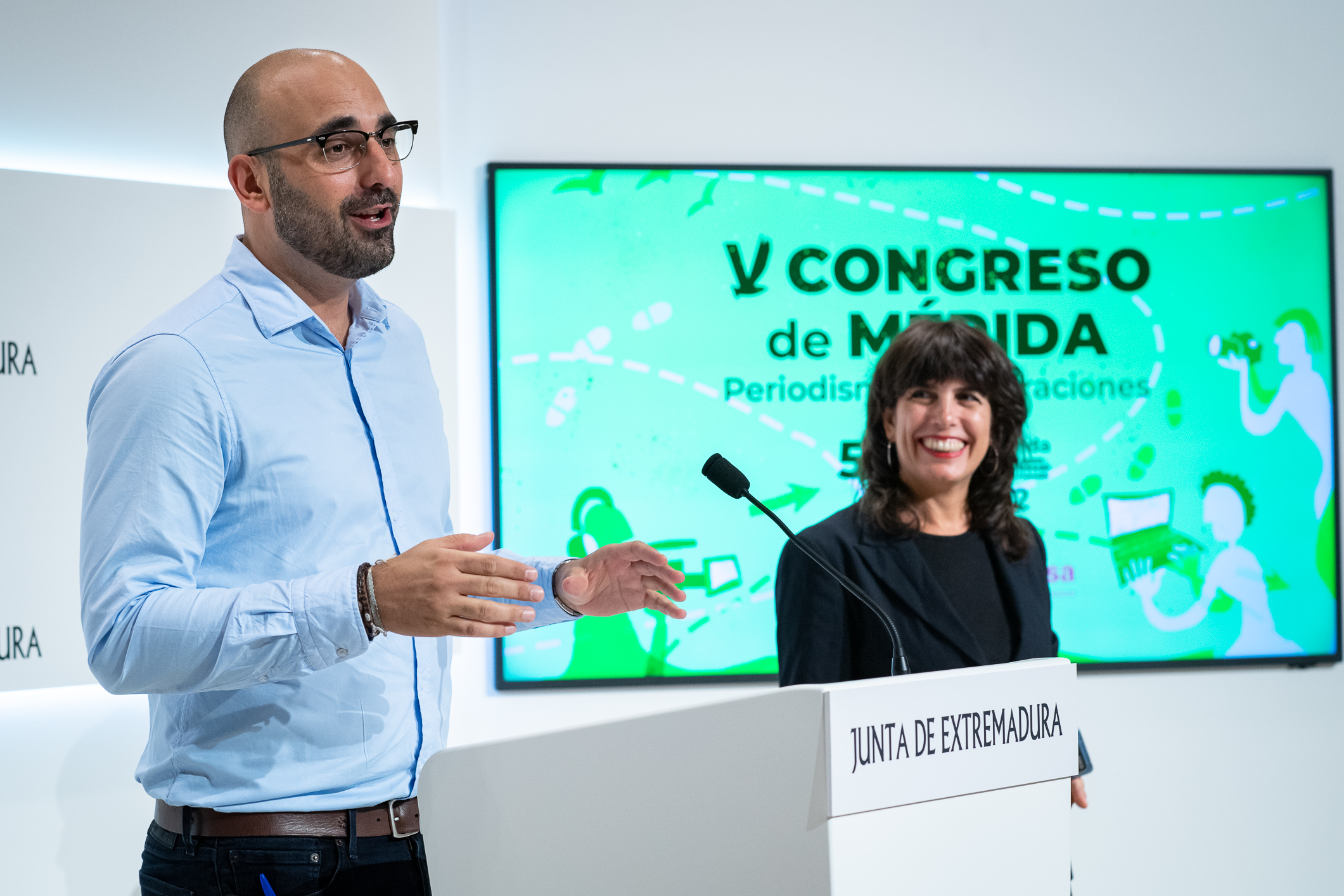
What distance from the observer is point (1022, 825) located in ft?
2.80

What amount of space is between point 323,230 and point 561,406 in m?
1.29

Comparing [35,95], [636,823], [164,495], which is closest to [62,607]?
[35,95]

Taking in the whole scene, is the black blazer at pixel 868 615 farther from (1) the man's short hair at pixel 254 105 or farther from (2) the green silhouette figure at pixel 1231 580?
(2) the green silhouette figure at pixel 1231 580

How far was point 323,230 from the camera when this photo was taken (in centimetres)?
122

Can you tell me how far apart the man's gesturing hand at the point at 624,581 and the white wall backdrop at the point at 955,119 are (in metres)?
1.33

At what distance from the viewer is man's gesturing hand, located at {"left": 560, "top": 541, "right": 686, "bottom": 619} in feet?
3.72

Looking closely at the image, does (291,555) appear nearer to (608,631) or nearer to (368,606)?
(368,606)

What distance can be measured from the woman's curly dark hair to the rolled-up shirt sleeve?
1.08 metres

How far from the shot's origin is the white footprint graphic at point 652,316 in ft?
8.25

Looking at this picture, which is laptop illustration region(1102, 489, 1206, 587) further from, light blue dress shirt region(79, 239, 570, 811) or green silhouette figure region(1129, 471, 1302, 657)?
light blue dress shirt region(79, 239, 570, 811)

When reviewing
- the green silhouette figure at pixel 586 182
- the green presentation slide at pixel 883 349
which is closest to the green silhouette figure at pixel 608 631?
the green presentation slide at pixel 883 349

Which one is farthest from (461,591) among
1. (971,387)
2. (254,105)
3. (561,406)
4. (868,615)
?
(561,406)

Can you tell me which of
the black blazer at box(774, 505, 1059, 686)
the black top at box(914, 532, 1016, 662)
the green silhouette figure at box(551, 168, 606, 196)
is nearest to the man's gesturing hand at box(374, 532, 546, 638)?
the black blazer at box(774, 505, 1059, 686)

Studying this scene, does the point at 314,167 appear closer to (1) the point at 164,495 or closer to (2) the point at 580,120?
(1) the point at 164,495
